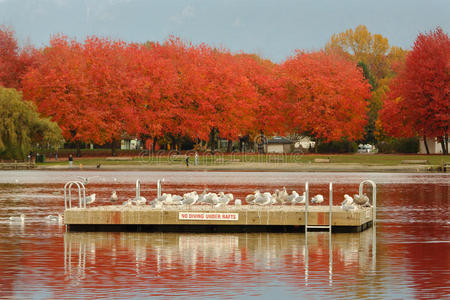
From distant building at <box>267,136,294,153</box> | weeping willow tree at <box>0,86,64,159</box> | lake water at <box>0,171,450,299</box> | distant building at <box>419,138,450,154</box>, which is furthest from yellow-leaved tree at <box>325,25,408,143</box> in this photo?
lake water at <box>0,171,450,299</box>

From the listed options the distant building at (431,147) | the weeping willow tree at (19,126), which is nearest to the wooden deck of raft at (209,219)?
the weeping willow tree at (19,126)

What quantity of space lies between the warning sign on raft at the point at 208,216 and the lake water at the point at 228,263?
0.65 m

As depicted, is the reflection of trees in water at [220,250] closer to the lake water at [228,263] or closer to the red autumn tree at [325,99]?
the lake water at [228,263]

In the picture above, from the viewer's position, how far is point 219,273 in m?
22.3

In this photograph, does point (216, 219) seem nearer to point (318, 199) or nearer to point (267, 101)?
point (318, 199)

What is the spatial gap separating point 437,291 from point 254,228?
12.8 metres

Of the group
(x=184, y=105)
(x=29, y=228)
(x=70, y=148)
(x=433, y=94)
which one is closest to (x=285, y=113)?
(x=184, y=105)

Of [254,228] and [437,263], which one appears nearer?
[437,263]

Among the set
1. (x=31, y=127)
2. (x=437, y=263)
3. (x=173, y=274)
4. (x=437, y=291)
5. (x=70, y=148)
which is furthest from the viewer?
(x=70, y=148)

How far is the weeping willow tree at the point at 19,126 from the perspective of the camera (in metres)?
95.4

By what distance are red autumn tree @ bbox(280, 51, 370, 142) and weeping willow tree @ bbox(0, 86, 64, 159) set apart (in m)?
35.5

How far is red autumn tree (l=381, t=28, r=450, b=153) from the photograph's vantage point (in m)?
106

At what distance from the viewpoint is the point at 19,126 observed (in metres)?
96.2

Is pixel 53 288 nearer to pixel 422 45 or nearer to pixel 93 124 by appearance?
pixel 93 124
